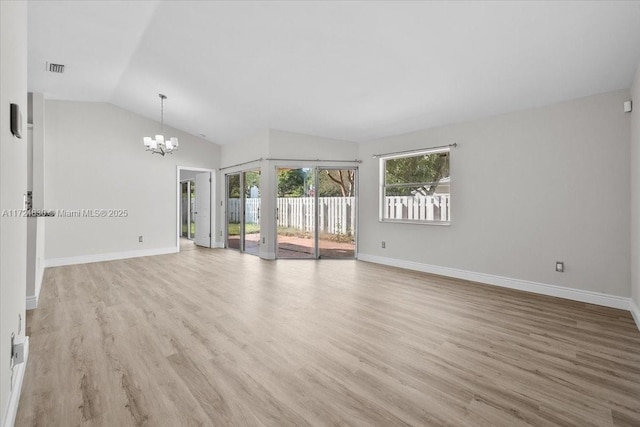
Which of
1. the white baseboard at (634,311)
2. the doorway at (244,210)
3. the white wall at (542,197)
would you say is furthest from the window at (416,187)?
the doorway at (244,210)

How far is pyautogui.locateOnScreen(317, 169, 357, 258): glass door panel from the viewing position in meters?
6.05

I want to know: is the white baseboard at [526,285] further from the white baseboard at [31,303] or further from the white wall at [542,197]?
the white baseboard at [31,303]

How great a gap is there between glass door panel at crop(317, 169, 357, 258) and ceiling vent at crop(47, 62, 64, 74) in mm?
4304

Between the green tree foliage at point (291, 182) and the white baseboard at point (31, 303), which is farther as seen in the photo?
the green tree foliage at point (291, 182)

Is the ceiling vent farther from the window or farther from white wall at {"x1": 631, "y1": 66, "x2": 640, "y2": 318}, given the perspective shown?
white wall at {"x1": 631, "y1": 66, "x2": 640, "y2": 318}

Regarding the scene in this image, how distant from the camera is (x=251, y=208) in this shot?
22.3 feet

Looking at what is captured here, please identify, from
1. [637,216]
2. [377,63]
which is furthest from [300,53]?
[637,216]

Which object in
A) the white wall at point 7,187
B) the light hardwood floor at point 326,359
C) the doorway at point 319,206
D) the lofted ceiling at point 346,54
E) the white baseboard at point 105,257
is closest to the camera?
the white wall at point 7,187

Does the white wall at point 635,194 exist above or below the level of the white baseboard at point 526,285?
above

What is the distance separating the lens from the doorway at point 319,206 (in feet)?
19.7

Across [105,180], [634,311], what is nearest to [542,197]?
[634,311]

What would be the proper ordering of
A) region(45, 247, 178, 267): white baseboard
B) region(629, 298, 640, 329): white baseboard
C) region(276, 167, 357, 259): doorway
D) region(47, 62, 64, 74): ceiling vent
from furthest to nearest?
region(276, 167, 357, 259): doorway, region(45, 247, 178, 267): white baseboard, region(47, 62, 64, 74): ceiling vent, region(629, 298, 640, 329): white baseboard

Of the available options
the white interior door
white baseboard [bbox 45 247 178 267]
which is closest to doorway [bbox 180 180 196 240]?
the white interior door

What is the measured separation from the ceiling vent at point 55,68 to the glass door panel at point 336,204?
Answer: 4.30m
